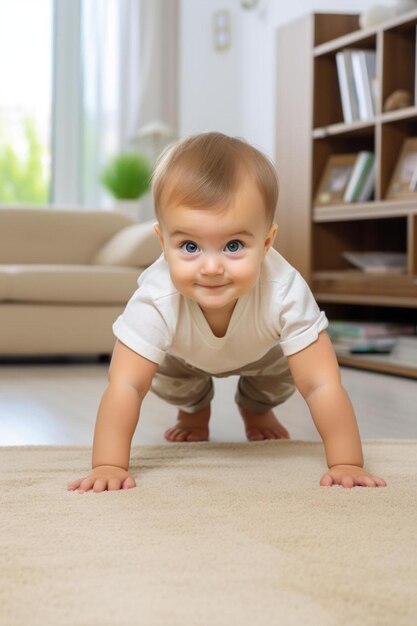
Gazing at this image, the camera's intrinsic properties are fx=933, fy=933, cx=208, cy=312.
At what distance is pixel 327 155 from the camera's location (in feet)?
11.6

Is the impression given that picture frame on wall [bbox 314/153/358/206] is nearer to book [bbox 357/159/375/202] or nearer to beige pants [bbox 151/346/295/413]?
book [bbox 357/159/375/202]

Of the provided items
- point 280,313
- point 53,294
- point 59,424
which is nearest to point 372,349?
point 53,294

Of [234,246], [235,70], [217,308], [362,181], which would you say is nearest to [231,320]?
[217,308]

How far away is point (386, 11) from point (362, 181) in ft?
1.92

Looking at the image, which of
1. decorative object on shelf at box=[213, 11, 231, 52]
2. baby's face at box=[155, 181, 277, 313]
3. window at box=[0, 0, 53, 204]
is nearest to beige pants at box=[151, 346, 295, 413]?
baby's face at box=[155, 181, 277, 313]

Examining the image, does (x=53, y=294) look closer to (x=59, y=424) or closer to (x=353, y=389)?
(x=353, y=389)

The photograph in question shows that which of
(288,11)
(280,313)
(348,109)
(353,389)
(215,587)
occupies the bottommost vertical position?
(353,389)

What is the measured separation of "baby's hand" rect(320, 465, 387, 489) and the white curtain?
437 cm

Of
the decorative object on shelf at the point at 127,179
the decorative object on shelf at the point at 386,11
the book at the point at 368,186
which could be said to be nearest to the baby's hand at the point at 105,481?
the book at the point at 368,186

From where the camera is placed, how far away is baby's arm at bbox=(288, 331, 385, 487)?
1275mm

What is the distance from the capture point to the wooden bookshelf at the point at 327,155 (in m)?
3.19

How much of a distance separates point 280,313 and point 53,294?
6.58ft

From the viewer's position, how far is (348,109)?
3.37 m

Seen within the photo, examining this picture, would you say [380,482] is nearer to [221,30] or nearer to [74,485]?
[74,485]
